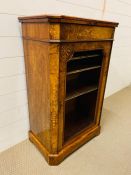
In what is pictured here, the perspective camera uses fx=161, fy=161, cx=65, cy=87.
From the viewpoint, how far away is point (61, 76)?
3.65 feet

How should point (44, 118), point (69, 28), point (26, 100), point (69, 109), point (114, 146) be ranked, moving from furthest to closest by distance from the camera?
point (69, 109)
point (114, 146)
point (26, 100)
point (44, 118)
point (69, 28)

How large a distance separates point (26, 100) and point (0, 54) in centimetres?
49

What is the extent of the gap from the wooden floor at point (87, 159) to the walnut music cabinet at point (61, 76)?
0.07 metres

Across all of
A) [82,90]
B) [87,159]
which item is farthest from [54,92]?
[87,159]

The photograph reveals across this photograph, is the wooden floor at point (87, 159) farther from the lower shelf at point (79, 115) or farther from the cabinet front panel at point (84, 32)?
the cabinet front panel at point (84, 32)

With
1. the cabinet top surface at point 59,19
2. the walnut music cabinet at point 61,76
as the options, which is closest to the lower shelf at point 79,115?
the walnut music cabinet at point 61,76

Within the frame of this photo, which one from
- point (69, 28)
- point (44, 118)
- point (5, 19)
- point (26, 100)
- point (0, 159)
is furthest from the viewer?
point (26, 100)

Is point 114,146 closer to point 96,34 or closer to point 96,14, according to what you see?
point 96,34

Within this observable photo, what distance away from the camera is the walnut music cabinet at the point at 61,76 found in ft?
3.36

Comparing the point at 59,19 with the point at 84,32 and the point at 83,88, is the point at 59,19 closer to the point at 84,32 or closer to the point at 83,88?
the point at 84,32

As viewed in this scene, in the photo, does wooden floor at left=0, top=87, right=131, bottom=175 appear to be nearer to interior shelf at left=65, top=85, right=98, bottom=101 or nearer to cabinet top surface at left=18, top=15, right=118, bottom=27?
interior shelf at left=65, top=85, right=98, bottom=101

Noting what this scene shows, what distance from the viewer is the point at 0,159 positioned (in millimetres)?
1425

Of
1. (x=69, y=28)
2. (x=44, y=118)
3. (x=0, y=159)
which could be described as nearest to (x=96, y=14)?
(x=69, y=28)

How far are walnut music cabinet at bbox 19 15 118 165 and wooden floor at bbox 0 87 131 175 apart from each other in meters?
0.07
